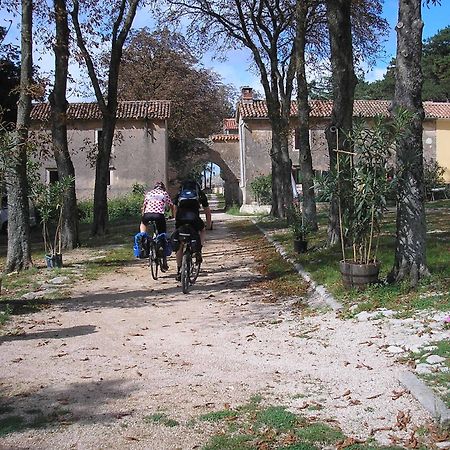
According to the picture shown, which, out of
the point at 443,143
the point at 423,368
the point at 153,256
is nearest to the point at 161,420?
the point at 423,368

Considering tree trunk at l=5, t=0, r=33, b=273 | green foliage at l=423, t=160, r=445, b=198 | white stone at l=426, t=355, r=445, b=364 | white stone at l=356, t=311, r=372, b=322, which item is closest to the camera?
white stone at l=426, t=355, r=445, b=364

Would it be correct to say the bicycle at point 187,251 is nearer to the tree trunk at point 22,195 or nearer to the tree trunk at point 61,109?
the tree trunk at point 22,195

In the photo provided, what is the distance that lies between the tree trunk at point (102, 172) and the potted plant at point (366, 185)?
13765 millimetres

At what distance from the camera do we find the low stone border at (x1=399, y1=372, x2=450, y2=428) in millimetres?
4125

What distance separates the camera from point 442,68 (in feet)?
198

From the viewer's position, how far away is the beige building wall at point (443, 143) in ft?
146

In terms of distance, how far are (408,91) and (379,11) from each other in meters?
15.6

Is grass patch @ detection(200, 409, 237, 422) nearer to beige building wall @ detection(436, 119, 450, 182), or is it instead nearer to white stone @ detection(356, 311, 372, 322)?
white stone @ detection(356, 311, 372, 322)

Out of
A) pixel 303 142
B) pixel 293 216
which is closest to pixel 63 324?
pixel 293 216

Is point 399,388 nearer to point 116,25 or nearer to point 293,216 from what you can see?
point 293,216

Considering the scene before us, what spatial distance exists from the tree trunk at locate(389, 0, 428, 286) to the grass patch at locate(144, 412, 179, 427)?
488 cm

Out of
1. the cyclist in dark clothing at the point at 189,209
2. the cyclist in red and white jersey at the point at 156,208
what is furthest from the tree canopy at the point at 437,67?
the cyclist in dark clothing at the point at 189,209

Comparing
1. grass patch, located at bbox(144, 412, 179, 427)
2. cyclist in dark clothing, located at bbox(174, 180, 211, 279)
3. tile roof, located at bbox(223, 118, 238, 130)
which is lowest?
grass patch, located at bbox(144, 412, 179, 427)

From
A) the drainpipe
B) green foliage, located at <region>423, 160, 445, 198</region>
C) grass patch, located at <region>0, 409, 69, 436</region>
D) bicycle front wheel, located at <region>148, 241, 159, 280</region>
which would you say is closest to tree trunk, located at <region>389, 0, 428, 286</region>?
bicycle front wheel, located at <region>148, 241, 159, 280</region>
